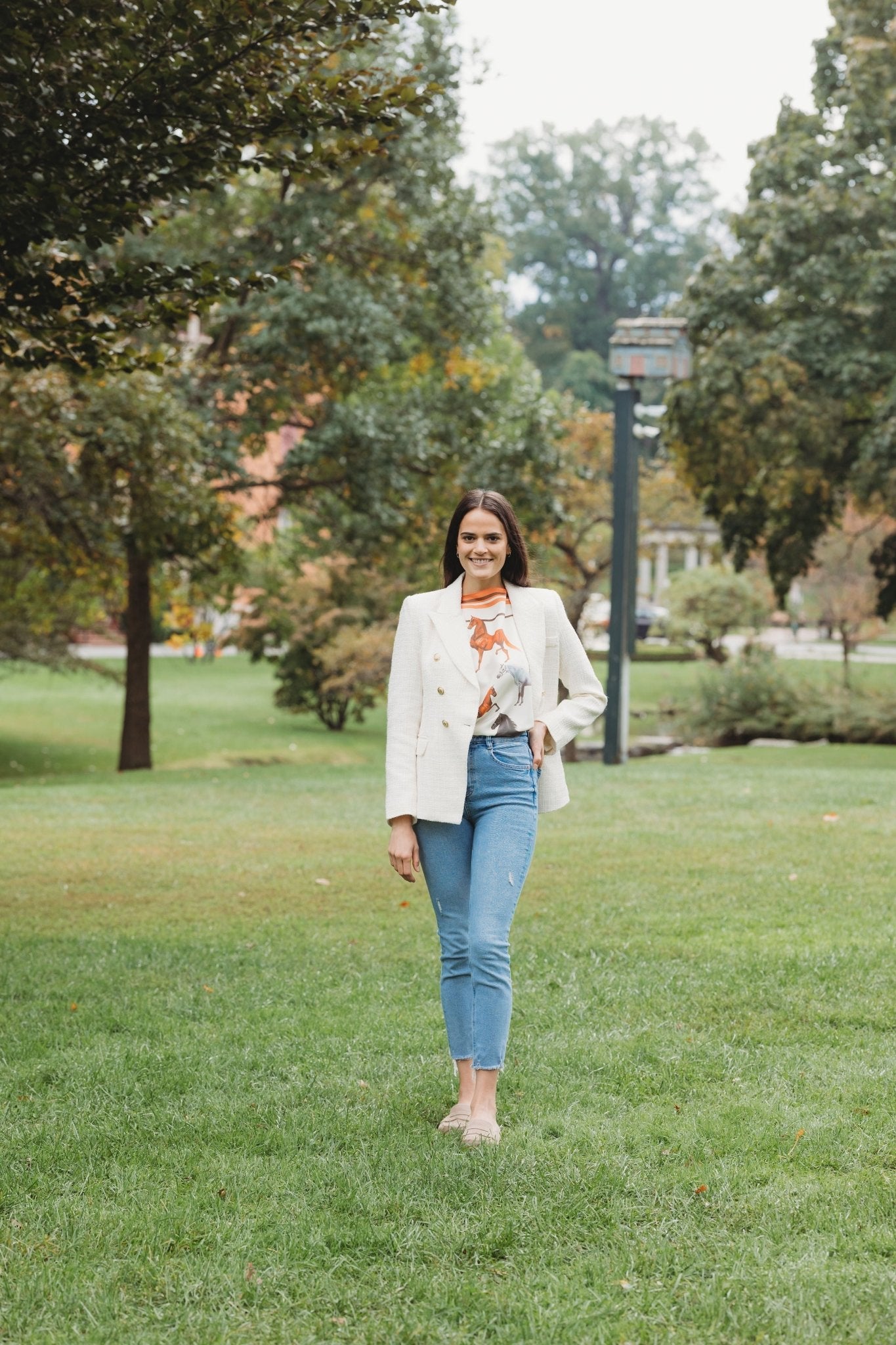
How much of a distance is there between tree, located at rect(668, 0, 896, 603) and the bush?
4.40 metres

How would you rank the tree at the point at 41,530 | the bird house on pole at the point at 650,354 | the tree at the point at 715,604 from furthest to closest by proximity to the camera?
1. the tree at the point at 715,604
2. the bird house on pole at the point at 650,354
3. the tree at the point at 41,530

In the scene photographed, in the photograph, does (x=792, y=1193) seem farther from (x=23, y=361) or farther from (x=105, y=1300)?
(x=23, y=361)

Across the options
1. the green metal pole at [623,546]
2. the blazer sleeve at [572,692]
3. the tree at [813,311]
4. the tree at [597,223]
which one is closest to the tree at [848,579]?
the tree at [813,311]

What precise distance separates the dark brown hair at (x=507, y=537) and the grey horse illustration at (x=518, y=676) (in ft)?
1.07

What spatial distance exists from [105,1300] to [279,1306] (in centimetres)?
37

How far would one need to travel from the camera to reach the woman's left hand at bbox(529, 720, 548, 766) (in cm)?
401

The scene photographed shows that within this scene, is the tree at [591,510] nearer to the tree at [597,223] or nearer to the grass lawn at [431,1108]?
the grass lawn at [431,1108]

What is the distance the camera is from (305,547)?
24.9 meters

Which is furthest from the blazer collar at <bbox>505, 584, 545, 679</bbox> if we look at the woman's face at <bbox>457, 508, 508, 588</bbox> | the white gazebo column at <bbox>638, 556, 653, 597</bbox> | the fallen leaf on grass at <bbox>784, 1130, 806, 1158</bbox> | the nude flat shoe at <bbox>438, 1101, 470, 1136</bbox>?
the white gazebo column at <bbox>638, 556, 653, 597</bbox>

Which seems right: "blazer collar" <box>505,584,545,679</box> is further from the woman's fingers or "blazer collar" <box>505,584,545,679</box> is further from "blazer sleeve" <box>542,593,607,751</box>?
the woman's fingers

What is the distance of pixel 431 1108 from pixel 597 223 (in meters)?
66.0

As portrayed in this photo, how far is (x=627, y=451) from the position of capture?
1538 centimetres

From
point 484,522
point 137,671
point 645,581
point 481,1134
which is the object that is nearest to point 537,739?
point 484,522

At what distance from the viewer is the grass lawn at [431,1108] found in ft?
9.83
